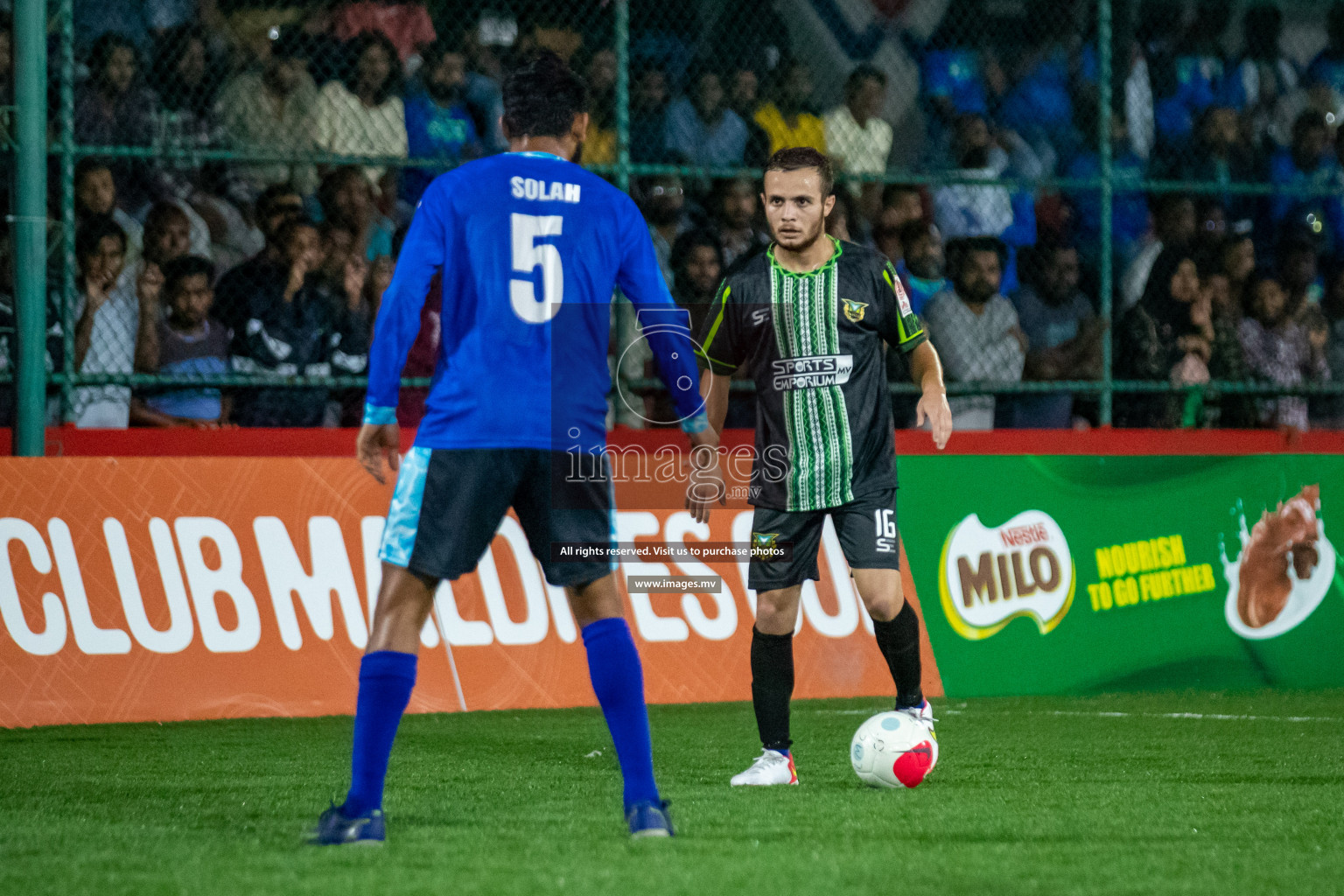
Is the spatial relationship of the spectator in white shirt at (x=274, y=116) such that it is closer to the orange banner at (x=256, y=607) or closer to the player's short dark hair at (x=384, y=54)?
the player's short dark hair at (x=384, y=54)

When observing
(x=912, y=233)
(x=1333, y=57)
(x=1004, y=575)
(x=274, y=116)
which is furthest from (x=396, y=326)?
(x=1333, y=57)

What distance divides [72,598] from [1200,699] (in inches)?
200

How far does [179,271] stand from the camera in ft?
27.0

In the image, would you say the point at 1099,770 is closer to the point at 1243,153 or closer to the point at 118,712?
the point at 118,712

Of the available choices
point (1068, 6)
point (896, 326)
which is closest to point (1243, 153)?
point (1068, 6)

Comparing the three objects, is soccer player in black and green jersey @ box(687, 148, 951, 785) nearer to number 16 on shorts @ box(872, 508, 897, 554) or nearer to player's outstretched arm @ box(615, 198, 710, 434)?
number 16 on shorts @ box(872, 508, 897, 554)

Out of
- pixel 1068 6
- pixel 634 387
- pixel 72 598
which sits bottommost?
pixel 72 598

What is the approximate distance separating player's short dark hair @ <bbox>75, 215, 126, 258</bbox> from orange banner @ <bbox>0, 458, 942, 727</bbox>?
1.57 m

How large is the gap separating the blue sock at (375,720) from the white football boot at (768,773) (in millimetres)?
1458

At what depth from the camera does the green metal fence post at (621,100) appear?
28.3 ft

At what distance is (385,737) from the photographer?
3.87 metres

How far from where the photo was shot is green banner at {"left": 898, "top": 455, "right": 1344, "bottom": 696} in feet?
26.7

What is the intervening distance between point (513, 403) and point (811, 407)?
5.53 feet

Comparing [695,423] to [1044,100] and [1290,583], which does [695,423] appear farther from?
[1044,100]
